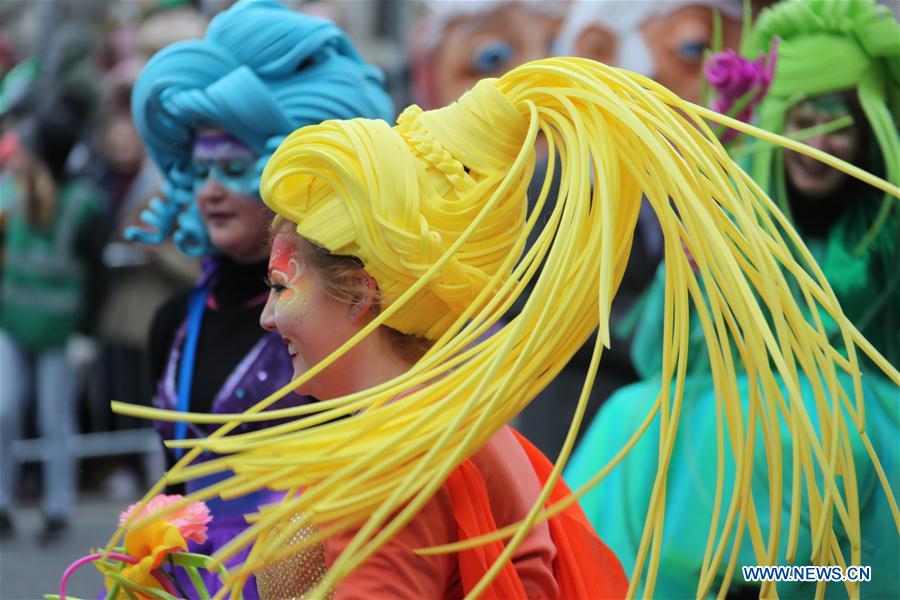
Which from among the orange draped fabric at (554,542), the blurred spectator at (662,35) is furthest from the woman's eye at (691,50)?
the orange draped fabric at (554,542)

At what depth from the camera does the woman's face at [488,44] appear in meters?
7.14

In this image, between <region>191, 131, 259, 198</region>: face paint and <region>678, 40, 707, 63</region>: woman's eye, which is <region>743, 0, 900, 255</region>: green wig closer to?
<region>191, 131, 259, 198</region>: face paint

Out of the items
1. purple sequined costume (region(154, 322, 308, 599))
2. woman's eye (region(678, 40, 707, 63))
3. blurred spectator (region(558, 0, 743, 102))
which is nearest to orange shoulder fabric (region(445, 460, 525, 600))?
purple sequined costume (region(154, 322, 308, 599))

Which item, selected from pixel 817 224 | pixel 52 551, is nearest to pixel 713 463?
pixel 817 224

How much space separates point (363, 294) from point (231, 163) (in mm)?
1241

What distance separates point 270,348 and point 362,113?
1.86 feet

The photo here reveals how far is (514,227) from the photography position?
6.84 feet

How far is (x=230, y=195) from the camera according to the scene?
10.5 feet

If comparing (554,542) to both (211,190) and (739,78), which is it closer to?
(211,190)

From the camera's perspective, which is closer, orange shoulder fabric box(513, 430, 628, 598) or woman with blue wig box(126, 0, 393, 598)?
orange shoulder fabric box(513, 430, 628, 598)

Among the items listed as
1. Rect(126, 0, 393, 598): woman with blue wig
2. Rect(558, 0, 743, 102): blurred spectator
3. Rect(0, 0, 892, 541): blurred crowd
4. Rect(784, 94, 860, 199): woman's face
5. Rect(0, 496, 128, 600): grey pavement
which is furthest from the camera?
Rect(0, 0, 892, 541): blurred crowd

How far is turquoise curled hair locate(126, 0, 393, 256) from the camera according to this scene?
315 centimetres

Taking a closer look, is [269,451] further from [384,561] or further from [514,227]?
[514,227]

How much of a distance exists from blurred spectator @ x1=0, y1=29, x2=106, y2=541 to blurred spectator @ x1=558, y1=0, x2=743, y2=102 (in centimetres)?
236
